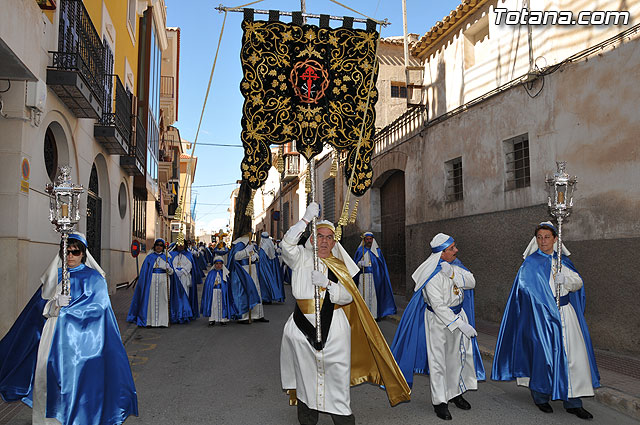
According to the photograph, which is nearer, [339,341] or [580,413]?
[339,341]

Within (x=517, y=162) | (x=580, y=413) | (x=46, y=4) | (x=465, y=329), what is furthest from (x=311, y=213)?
(x=517, y=162)

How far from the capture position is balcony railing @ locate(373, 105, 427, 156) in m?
13.8

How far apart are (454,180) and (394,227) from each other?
4.02m

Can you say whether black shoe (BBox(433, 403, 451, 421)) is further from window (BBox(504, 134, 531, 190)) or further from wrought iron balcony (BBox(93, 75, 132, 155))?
wrought iron balcony (BBox(93, 75, 132, 155))

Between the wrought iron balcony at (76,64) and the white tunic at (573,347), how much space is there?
8.14 m

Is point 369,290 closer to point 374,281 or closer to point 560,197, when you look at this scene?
point 374,281

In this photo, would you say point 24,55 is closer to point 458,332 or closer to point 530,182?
point 458,332

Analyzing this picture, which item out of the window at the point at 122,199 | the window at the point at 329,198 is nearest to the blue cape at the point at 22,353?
the window at the point at 122,199

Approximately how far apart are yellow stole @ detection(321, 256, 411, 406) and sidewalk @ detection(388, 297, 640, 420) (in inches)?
84.5

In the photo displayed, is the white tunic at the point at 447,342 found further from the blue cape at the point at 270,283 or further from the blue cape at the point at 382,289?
the blue cape at the point at 270,283

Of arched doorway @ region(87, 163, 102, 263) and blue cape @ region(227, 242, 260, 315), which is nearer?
blue cape @ region(227, 242, 260, 315)

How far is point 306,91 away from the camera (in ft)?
18.6

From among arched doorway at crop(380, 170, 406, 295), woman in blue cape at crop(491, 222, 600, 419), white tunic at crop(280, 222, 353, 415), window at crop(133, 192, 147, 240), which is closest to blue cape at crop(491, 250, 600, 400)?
woman in blue cape at crop(491, 222, 600, 419)

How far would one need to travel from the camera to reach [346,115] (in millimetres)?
5809
